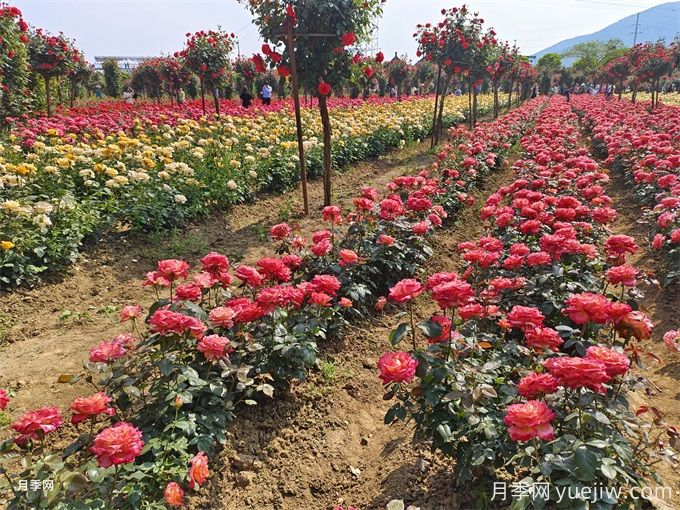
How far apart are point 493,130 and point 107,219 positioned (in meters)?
9.82

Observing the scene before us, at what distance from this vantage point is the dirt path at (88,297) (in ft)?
10.8

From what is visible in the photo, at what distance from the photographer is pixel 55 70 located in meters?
12.5

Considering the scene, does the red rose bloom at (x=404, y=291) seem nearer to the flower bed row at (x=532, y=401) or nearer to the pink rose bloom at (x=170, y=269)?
the flower bed row at (x=532, y=401)

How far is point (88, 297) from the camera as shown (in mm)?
4613

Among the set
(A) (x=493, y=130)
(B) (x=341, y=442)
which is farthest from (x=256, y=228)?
(A) (x=493, y=130)

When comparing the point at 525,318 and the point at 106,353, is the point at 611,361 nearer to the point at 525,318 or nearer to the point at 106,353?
the point at 525,318

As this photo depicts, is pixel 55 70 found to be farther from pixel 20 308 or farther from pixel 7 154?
pixel 20 308

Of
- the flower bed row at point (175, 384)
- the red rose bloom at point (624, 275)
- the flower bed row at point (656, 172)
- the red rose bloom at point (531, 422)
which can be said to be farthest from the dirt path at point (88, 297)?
the flower bed row at point (656, 172)

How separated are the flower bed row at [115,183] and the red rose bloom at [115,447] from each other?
329 cm

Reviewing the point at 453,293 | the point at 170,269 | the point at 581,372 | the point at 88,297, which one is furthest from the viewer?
the point at 88,297

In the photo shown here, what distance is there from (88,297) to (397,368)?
3.91 m

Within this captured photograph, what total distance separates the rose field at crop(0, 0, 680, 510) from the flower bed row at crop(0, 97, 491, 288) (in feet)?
0.14

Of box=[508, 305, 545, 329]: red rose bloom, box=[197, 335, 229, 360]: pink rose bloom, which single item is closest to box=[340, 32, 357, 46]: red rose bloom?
box=[508, 305, 545, 329]: red rose bloom

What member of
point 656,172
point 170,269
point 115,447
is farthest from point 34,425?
point 656,172
